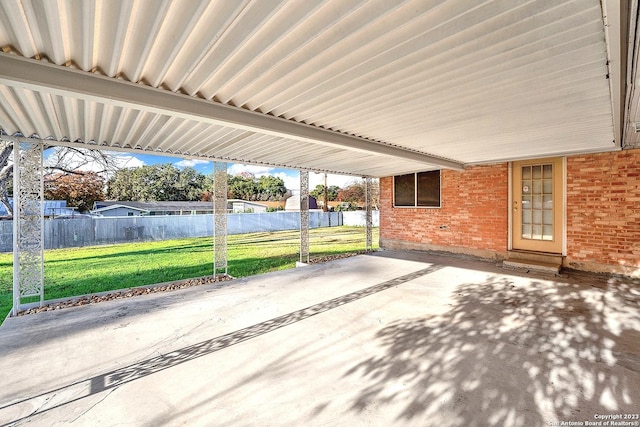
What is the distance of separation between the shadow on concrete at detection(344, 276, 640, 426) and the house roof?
2.85m

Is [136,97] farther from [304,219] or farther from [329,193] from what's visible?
[329,193]

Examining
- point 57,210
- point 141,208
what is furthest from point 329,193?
point 57,210

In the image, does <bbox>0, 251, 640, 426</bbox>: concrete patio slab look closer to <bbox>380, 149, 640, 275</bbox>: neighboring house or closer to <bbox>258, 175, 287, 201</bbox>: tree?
<bbox>380, 149, 640, 275</bbox>: neighboring house

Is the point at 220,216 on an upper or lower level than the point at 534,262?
upper

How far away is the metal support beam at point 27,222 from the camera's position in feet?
14.7

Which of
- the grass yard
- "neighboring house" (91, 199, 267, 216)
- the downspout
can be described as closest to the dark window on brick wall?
the grass yard

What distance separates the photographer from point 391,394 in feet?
7.85

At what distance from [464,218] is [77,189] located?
24.5 metres

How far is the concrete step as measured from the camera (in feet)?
20.9

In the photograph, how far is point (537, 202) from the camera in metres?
7.14

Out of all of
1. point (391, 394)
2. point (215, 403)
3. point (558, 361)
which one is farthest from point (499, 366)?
point (215, 403)

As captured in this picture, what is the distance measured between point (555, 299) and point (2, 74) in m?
7.35

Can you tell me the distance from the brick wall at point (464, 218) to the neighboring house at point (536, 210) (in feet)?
0.08

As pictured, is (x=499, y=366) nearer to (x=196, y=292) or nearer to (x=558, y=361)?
(x=558, y=361)
